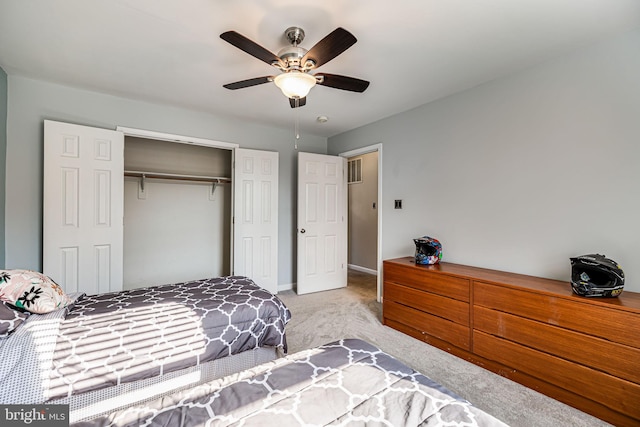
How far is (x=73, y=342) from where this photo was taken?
1.48 metres

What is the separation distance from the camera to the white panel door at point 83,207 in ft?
8.89

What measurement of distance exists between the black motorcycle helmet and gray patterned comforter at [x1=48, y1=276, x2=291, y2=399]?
207cm

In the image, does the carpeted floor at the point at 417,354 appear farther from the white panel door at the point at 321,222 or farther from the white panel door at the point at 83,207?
the white panel door at the point at 83,207

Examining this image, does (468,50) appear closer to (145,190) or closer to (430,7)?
(430,7)

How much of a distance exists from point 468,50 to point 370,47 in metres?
0.79

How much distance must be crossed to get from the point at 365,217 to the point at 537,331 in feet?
13.0

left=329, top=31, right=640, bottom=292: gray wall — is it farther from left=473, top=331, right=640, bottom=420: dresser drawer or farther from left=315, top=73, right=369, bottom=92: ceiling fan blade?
left=315, top=73, right=369, bottom=92: ceiling fan blade

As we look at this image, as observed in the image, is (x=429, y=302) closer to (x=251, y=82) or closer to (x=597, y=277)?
(x=597, y=277)

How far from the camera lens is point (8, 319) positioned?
142 centimetres

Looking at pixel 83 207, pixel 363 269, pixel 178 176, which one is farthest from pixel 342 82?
pixel 363 269

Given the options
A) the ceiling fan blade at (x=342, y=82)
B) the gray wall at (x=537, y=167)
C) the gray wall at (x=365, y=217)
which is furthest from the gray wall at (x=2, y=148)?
the gray wall at (x=365, y=217)

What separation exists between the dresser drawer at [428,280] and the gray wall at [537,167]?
1.67ft

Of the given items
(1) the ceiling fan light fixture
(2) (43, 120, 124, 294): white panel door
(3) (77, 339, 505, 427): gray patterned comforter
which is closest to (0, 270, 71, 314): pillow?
(3) (77, 339, 505, 427): gray patterned comforter

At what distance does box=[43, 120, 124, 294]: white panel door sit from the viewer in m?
2.71
